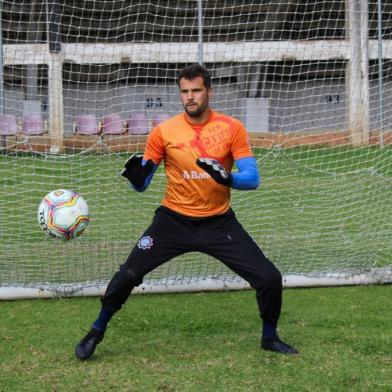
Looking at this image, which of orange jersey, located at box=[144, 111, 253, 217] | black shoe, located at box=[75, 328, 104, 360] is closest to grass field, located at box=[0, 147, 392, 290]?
black shoe, located at box=[75, 328, 104, 360]

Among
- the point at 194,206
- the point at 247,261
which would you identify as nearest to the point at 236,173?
the point at 194,206

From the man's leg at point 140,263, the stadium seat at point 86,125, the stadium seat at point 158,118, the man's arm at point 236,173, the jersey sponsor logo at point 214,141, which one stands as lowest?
the stadium seat at point 158,118

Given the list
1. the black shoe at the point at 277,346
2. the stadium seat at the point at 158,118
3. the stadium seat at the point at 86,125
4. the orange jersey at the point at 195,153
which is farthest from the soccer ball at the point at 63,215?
the stadium seat at the point at 158,118

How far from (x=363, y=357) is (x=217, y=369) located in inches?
34.5

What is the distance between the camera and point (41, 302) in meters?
5.56

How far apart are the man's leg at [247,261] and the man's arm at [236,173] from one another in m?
0.32

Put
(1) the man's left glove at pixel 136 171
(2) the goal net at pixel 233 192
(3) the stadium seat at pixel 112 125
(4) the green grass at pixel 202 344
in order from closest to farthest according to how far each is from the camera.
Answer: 1. (4) the green grass at pixel 202 344
2. (1) the man's left glove at pixel 136 171
3. (2) the goal net at pixel 233 192
4. (3) the stadium seat at pixel 112 125

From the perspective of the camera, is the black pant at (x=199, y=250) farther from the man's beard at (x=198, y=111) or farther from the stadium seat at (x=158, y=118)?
the stadium seat at (x=158, y=118)

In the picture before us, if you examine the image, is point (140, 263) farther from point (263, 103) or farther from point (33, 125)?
point (263, 103)

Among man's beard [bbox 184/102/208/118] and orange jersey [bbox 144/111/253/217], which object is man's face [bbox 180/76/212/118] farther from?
orange jersey [bbox 144/111/253/217]

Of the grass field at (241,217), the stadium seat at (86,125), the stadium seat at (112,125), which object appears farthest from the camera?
the stadium seat at (112,125)

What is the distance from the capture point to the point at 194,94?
4145mm

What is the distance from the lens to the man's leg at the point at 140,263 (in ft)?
13.8

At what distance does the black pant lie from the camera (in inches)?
164
